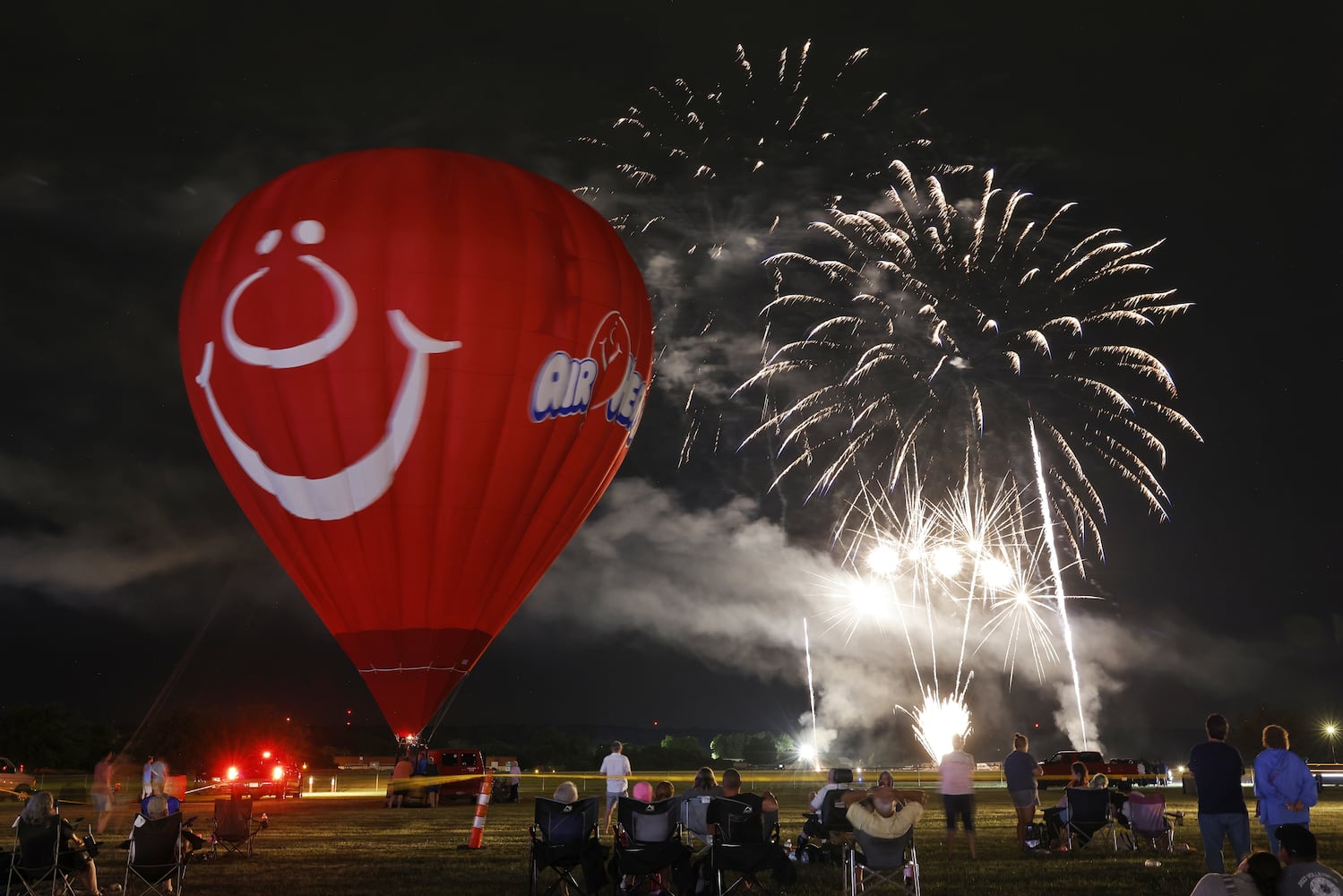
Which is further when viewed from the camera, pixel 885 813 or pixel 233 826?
pixel 233 826

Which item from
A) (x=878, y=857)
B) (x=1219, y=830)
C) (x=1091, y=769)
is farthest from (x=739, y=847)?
(x=1091, y=769)

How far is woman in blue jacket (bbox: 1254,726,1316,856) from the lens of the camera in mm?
9820

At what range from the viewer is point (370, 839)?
18469mm

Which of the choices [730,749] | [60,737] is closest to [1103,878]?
[730,749]

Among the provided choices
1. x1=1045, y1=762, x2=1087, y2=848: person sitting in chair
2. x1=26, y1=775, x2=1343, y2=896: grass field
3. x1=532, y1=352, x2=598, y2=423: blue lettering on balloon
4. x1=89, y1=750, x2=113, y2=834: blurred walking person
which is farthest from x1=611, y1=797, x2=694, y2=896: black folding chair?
x1=89, y1=750, x2=113, y2=834: blurred walking person

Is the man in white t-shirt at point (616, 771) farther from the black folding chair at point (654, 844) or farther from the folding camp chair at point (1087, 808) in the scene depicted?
the folding camp chair at point (1087, 808)

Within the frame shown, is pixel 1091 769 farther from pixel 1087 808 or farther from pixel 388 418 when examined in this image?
pixel 388 418

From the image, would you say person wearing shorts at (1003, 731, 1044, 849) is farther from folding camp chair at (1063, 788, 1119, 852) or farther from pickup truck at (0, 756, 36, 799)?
pickup truck at (0, 756, 36, 799)

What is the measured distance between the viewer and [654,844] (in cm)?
1074

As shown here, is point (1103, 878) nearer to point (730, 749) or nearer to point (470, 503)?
point (470, 503)

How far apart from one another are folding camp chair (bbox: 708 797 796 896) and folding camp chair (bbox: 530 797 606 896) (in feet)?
3.84

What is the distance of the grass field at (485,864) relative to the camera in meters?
12.0

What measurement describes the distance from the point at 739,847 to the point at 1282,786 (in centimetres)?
470

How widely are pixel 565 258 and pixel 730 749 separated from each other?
243ft
